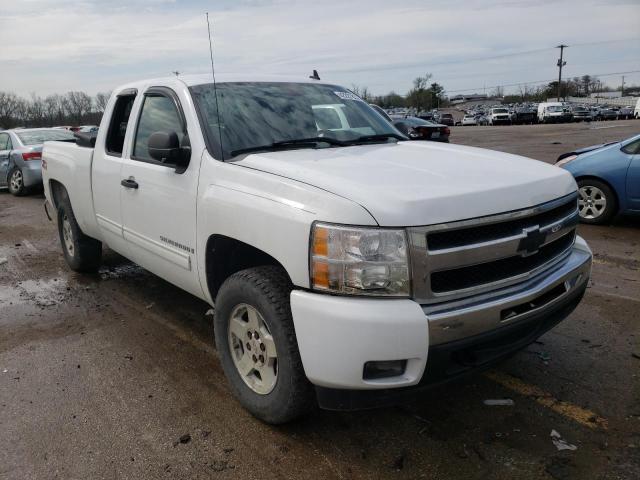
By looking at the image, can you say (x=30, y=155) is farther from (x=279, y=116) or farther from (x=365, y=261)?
(x=365, y=261)

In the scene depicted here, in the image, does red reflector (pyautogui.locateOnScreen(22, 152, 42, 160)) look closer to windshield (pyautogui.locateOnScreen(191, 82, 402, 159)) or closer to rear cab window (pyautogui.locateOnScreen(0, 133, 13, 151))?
rear cab window (pyautogui.locateOnScreen(0, 133, 13, 151))

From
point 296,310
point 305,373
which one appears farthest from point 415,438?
point 296,310

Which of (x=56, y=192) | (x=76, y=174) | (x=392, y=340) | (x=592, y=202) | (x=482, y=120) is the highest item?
(x=76, y=174)

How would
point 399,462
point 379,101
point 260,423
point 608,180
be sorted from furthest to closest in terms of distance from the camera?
point 379,101 → point 608,180 → point 260,423 → point 399,462

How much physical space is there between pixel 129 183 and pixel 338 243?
2282 mm

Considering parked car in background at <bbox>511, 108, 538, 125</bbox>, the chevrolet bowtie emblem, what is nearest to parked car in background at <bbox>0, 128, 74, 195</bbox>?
the chevrolet bowtie emblem

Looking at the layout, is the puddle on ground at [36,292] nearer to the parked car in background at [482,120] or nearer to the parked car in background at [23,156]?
the parked car in background at [23,156]

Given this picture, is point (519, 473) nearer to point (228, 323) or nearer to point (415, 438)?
point (415, 438)

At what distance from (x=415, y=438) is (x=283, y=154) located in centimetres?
175

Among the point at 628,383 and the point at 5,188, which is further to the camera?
the point at 5,188

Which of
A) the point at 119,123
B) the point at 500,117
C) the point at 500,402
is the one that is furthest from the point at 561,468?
the point at 500,117

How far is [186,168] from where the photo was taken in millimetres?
3420

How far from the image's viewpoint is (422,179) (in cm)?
267

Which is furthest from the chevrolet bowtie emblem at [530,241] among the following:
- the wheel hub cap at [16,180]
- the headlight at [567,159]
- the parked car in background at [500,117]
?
the parked car in background at [500,117]
